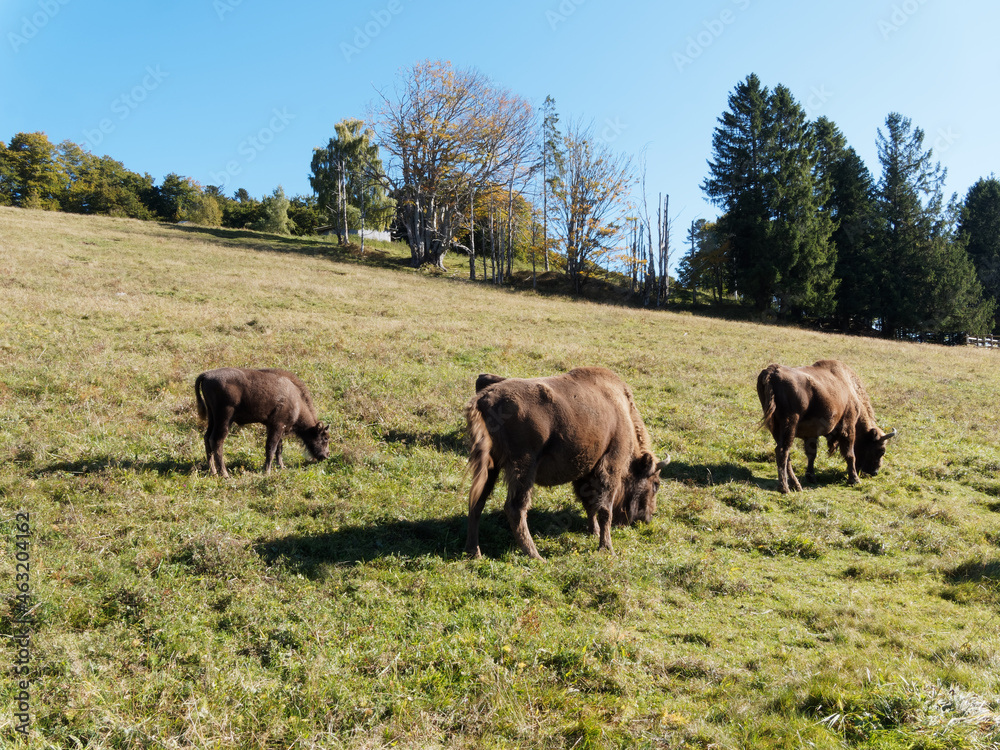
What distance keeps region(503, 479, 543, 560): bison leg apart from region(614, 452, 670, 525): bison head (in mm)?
1918

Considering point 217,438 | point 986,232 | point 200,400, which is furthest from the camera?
point 986,232

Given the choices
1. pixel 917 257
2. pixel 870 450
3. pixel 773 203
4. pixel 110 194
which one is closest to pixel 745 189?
pixel 773 203

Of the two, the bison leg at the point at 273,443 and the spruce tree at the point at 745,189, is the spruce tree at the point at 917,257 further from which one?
the bison leg at the point at 273,443

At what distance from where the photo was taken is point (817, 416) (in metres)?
11.5

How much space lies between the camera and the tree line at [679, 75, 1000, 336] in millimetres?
44562

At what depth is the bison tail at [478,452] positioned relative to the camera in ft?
23.3

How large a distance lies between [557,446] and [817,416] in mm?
6648

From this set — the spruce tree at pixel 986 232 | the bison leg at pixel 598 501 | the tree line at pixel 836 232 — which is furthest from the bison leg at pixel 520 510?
the spruce tree at pixel 986 232

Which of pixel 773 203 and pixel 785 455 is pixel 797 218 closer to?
pixel 773 203

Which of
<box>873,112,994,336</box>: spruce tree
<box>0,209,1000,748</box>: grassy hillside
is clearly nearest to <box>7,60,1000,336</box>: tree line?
<box>873,112,994,336</box>: spruce tree

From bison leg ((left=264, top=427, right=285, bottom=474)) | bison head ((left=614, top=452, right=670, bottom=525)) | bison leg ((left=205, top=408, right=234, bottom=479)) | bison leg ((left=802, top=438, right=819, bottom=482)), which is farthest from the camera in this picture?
bison leg ((left=802, top=438, right=819, bottom=482))

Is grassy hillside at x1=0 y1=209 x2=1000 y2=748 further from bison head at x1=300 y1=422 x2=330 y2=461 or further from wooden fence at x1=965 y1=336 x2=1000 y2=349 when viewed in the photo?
wooden fence at x1=965 y1=336 x2=1000 y2=349

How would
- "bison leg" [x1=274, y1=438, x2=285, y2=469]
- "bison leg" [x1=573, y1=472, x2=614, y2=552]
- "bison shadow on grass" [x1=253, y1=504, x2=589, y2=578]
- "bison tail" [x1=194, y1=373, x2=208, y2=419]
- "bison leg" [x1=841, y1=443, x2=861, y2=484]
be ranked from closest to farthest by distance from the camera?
1. "bison shadow on grass" [x1=253, y1=504, x2=589, y2=578]
2. "bison leg" [x1=573, y1=472, x2=614, y2=552]
3. "bison tail" [x1=194, y1=373, x2=208, y2=419]
4. "bison leg" [x1=274, y1=438, x2=285, y2=469]
5. "bison leg" [x1=841, y1=443, x2=861, y2=484]

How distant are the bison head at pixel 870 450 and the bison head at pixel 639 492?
19.8ft
